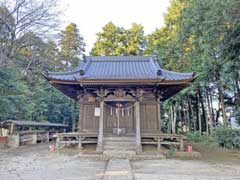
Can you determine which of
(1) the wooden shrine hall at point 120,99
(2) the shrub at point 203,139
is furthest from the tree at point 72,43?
(1) the wooden shrine hall at point 120,99

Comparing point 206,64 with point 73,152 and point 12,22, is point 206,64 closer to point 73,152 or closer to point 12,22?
point 73,152

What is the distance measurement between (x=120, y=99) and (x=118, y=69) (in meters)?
2.33

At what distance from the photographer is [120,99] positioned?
461 inches

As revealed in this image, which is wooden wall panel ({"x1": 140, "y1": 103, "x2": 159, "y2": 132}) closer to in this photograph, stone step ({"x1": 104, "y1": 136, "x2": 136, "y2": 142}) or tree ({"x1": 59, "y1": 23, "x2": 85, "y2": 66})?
stone step ({"x1": 104, "y1": 136, "x2": 136, "y2": 142})

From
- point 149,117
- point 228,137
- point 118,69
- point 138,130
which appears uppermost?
point 118,69

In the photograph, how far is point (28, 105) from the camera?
60.5ft

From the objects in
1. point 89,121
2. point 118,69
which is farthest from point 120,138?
point 118,69

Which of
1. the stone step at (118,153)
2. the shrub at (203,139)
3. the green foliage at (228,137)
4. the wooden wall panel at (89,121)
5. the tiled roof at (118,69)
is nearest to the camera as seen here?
the stone step at (118,153)

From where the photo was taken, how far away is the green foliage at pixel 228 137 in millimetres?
13930

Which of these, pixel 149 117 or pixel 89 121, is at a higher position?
pixel 149 117

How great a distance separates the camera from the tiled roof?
11766 millimetres

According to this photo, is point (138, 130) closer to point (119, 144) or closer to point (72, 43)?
point (119, 144)

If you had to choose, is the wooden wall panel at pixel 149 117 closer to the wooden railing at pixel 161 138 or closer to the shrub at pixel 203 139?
the wooden railing at pixel 161 138

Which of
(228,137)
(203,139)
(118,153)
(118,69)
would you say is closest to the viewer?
(118,153)
